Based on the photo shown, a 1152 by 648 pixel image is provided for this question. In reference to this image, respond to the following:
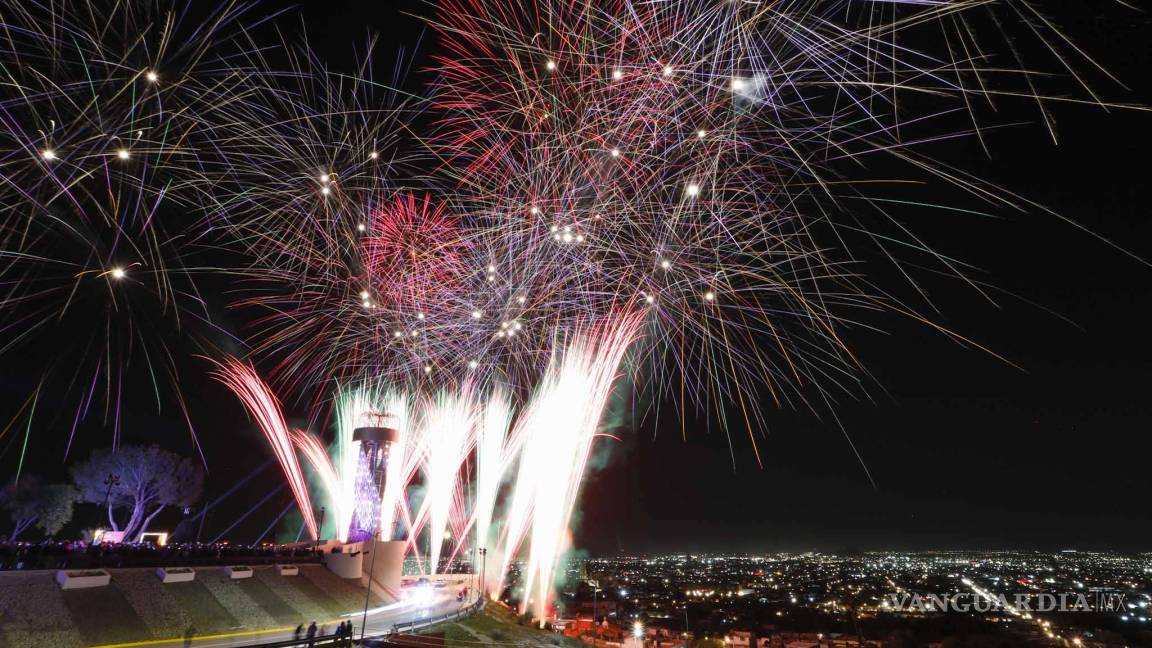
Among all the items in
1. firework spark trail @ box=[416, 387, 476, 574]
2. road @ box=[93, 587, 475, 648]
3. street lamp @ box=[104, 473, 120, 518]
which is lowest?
road @ box=[93, 587, 475, 648]

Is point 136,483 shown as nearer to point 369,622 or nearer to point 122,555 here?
point 122,555

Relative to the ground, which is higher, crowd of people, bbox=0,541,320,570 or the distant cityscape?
crowd of people, bbox=0,541,320,570

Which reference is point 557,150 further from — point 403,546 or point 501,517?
point 501,517

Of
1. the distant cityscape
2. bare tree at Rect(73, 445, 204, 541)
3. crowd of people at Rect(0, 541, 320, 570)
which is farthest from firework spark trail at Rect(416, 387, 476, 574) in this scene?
bare tree at Rect(73, 445, 204, 541)

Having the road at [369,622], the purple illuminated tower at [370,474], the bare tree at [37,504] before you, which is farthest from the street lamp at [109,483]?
the road at [369,622]

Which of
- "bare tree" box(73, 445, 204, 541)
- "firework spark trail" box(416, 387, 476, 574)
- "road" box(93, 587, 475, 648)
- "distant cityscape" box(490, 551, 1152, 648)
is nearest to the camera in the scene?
"road" box(93, 587, 475, 648)

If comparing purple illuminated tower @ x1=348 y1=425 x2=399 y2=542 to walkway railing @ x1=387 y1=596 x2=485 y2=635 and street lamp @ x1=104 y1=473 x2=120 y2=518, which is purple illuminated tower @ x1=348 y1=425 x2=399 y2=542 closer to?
walkway railing @ x1=387 y1=596 x2=485 y2=635

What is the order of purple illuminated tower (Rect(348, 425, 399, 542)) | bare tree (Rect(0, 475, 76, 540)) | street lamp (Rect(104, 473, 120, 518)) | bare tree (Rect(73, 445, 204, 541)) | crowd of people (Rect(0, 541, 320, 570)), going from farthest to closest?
bare tree (Rect(73, 445, 204, 541)) < street lamp (Rect(104, 473, 120, 518)) < bare tree (Rect(0, 475, 76, 540)) < purple illuminated tower (Rect(348, 425, 399, 542)) < crowd of people (Rect(0, 541, 320, 570))
